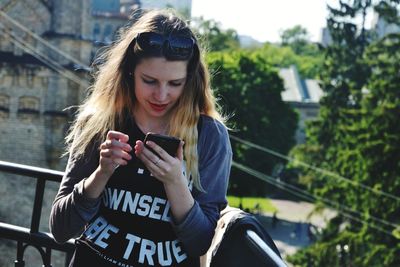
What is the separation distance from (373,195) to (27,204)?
33.7 ft

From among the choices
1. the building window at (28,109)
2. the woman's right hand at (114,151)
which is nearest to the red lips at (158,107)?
the woman's right hand at (114,151)

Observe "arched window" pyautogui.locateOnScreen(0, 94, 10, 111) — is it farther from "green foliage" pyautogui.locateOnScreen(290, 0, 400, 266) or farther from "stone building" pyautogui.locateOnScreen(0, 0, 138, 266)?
"green foliage" pyautogui.locateOnScreen(290, 0, 400, 266)

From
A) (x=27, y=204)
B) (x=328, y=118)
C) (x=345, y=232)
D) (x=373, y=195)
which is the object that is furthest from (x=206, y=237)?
(x=328, y=118)

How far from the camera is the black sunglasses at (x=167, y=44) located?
2.56 m

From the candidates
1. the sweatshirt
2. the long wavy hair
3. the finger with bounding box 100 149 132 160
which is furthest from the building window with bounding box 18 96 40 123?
the finger with bounding box 100 149 132 160

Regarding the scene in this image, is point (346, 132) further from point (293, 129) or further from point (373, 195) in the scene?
point (293, 129)

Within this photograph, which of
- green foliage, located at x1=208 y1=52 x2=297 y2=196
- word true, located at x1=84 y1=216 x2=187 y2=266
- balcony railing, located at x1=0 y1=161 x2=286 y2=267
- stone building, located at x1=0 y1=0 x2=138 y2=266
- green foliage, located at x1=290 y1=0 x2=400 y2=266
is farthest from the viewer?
green foliage, located at x1=208 y1=52 x2=297 y2=196

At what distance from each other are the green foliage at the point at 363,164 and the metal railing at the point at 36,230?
15.4 metres

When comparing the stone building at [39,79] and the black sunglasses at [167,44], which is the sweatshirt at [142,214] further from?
the stone building at [39,79]

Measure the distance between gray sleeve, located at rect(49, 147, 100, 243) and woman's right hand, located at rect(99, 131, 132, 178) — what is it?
0.17 m

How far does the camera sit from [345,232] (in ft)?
77.3

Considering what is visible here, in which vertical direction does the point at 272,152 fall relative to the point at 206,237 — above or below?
below

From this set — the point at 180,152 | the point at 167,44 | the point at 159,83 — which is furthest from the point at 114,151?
the point at 167,44

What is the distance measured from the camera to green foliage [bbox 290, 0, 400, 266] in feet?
69.8
